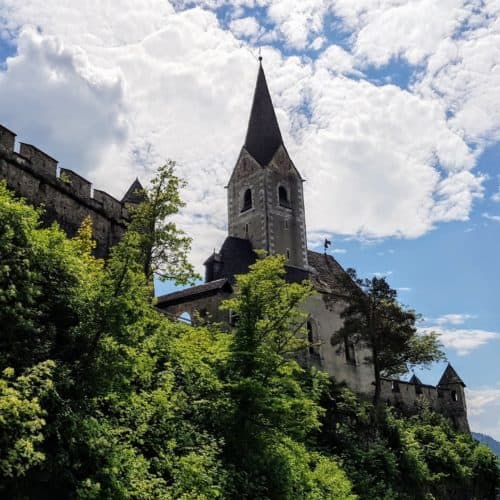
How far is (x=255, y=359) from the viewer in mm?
16000

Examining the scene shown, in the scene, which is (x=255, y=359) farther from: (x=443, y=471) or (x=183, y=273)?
(x=443, y=471)

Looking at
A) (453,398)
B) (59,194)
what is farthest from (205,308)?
(453,398)

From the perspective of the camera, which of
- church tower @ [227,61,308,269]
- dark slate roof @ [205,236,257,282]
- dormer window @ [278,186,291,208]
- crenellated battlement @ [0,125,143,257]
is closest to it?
crenellated battlement @ [0,125,143,257]

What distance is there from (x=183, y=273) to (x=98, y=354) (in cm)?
1061

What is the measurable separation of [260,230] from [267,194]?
2.77m

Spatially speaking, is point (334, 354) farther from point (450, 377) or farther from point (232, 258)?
point (450, 377)

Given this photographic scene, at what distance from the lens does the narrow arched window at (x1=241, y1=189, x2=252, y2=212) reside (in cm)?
4175

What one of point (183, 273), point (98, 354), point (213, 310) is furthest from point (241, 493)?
point (213, 310)

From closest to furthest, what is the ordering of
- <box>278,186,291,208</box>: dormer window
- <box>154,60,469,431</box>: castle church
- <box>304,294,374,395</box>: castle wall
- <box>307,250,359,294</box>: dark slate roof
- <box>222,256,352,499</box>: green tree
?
<box>222,256,352,499</box>: green tree < <box>304,294,374,395</box>: castle wall < <box>154,60,469,431</box>: castle church < <box>307,250,359,294</box>: dark slate roof < <box>278,186,291,208</box>: dormer window

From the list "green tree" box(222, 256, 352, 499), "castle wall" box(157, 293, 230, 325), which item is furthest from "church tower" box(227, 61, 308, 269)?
"green tree" box(222, 256, 352, 499)

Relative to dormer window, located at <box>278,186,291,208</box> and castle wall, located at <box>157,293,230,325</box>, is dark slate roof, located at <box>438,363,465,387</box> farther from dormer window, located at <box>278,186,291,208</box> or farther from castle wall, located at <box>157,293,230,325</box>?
castle wall, located at <box>157,293,230,325</box>

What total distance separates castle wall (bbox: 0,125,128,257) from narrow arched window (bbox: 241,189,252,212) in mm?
17796

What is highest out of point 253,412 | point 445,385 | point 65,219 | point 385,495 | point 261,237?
point 261,237

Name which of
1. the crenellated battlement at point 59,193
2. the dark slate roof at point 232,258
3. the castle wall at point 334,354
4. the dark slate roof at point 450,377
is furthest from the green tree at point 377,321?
the dark slate roof at point 450,377
